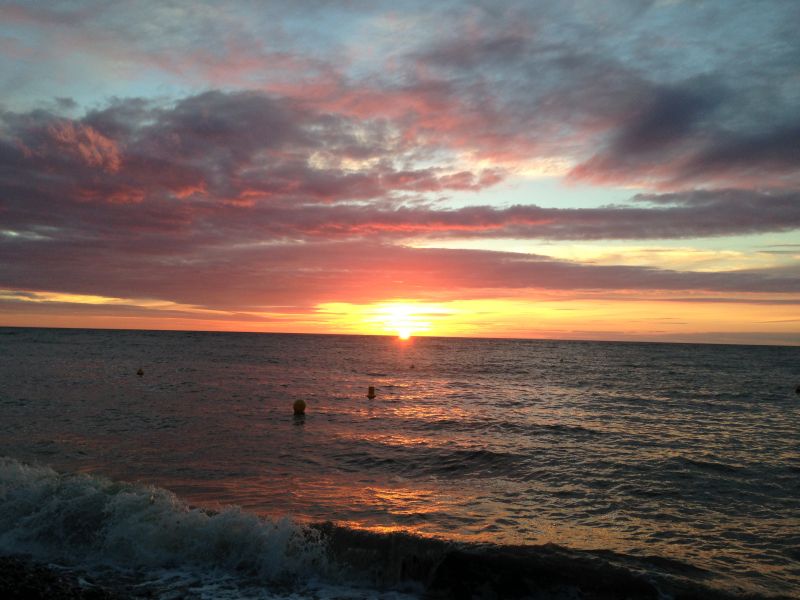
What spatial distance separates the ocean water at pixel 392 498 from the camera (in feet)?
32.2

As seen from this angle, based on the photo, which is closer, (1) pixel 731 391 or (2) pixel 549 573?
(2) pixel 549 573

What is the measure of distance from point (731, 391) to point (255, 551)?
157 ft

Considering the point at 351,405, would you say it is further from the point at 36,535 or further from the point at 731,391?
the point at 731,391

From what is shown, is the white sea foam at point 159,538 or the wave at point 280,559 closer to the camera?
the wave at point 280,559

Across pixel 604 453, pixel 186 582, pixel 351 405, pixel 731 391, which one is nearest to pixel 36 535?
pixel 186 582

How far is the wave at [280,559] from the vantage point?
9.23 m

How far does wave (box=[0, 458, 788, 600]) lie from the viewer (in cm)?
923

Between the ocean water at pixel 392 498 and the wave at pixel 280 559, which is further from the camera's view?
the ocean water at pixel 392 498

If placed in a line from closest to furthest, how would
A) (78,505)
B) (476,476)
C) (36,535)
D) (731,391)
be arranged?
(36,535)
(78,505)
(476,476)
(731,391)

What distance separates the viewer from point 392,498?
1420 cm

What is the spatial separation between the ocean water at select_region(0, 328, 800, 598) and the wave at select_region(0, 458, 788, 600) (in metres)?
0.04

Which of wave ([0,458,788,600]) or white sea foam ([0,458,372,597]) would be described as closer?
wave ([0,458,788,600])

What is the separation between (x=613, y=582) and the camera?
928 centimetres

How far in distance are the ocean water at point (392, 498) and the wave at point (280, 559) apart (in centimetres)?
4
